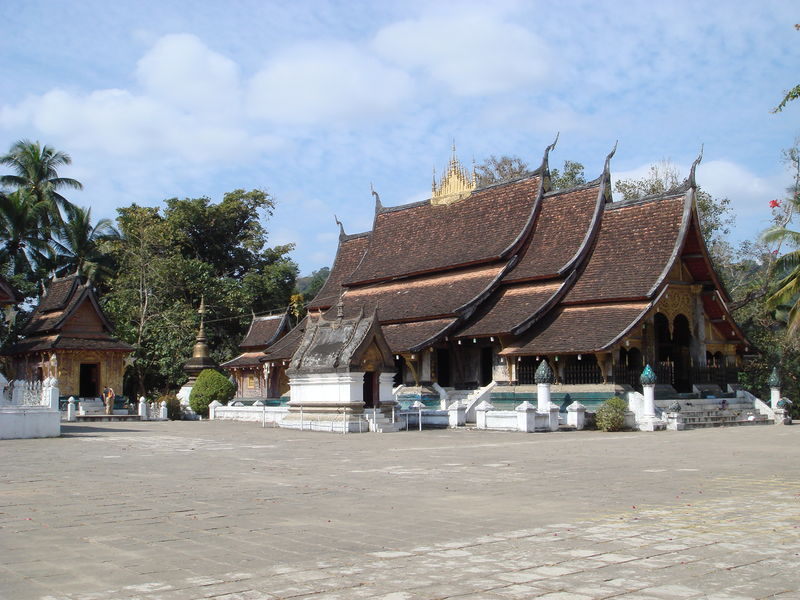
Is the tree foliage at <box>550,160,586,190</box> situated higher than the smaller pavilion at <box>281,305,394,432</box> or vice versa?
the tree foliage at <box>550,160,586,190</box>

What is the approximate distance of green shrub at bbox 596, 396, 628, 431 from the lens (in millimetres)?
21328

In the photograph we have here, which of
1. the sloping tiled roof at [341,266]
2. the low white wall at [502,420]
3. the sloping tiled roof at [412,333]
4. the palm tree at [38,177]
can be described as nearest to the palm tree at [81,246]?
the palm tree at [38,177]

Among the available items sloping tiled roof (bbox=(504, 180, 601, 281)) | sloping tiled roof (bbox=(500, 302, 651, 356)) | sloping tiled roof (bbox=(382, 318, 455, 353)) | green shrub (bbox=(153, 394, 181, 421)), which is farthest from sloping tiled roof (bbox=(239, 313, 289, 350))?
sloping tiled roof (bbox=(500, 302, 651, 356))

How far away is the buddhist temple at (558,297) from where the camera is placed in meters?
24.8

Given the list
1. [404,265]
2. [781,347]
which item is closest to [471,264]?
[404,265]

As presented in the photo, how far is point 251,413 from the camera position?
27.7 m

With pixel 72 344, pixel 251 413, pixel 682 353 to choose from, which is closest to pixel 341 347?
pixel 251 413

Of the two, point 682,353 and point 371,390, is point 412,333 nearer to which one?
point 371,390

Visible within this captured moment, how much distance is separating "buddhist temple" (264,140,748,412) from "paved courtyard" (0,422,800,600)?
11429 millimetres

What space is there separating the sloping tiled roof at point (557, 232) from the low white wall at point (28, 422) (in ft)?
49.1

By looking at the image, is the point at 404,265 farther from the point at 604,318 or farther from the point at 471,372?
the point at 604,318

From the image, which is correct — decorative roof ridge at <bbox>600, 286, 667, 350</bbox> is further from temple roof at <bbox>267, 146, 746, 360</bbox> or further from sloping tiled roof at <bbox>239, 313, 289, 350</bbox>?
sloping tiled roof at <bbox>239, 313, 289, 350</bbox>

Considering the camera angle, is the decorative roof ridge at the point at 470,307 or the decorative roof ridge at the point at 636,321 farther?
the decorative roof ridge at the point at 470,307

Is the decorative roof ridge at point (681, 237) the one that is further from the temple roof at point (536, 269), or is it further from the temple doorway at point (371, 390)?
the temple doorway at point (371, 390)
